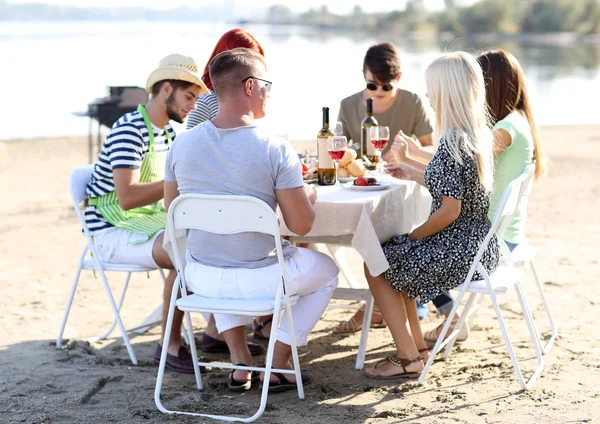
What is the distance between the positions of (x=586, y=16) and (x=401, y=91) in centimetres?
7244

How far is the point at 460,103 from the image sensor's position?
346cm

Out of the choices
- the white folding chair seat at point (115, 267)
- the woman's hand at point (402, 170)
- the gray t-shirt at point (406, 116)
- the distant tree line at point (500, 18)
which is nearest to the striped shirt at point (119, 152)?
the white folding chair seat at point (115, 267)

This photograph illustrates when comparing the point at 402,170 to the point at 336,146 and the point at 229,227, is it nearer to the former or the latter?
the point at 336,146

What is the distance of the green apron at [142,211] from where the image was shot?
3881mm

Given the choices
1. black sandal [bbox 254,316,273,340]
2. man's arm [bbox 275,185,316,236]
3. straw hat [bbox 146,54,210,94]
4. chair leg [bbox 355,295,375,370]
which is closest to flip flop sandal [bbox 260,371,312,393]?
chair leg [bbox 355,295,375,370]

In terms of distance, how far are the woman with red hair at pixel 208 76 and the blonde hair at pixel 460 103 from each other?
4.26ft

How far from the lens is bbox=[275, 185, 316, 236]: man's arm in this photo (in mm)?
3145

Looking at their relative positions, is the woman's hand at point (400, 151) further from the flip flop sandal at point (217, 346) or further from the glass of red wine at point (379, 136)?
the flip flop sandal at point (217, 346)

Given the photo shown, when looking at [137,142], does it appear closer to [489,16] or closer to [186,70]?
Answer: [186,70]

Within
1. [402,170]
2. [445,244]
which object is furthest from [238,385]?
[402,170]

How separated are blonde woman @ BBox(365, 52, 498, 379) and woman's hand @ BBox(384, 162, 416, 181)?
0.10 m

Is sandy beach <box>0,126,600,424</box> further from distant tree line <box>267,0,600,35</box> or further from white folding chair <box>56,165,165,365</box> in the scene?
distant tree line <box>267,0,600,35</box>

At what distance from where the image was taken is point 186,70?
385 centimetres

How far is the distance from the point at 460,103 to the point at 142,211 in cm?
160
